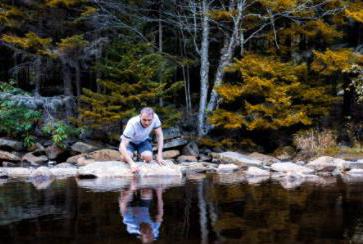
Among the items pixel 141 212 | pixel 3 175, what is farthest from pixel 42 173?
pixel 141 212

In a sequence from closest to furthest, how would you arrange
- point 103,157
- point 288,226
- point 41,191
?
point 288,226 → point 41,191 → point 103,157

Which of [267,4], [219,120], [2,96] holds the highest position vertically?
[267,4]

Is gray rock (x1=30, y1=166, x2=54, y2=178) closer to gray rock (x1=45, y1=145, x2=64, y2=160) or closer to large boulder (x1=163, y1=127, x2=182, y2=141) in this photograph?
gray rock (x1=45, y1=145, x2=64, y2=160)

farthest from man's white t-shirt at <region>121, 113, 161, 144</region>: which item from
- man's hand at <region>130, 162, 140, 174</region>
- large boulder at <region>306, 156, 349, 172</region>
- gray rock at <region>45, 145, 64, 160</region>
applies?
gray rock at <region>45, 145, 64, 160</region>

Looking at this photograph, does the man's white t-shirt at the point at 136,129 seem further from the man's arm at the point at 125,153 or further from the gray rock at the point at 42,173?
the gray rock at the point at 42,173

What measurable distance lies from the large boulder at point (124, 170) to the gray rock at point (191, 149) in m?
6.60

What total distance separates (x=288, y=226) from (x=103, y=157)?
11.2 meters

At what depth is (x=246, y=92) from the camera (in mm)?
15695

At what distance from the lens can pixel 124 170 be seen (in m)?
9.42

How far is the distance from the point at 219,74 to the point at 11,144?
25.0 feet

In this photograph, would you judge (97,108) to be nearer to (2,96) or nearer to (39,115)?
(39,115)

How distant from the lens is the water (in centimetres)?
436

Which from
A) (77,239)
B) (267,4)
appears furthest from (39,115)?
(77,239)

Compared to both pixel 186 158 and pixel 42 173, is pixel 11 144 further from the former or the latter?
pixel 42 173
